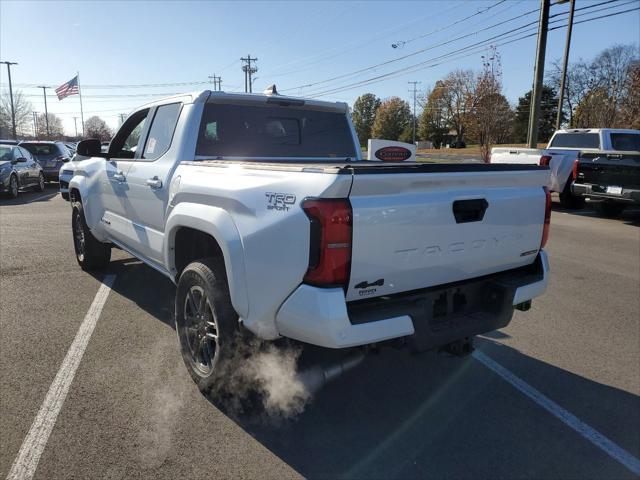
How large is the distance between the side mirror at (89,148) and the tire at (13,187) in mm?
11876

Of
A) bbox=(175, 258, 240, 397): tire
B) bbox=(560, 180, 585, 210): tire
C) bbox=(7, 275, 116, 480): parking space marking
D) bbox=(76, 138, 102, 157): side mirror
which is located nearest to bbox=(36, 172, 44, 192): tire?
bbox=(76, 138, 102, 157): side mirror

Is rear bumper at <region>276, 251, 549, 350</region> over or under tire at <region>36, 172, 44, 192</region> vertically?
over

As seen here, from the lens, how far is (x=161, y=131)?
4406 mm

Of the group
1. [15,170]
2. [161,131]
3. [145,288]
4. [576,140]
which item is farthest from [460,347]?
[15,170]

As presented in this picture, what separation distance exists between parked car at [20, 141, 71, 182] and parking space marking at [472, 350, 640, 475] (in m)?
19.6

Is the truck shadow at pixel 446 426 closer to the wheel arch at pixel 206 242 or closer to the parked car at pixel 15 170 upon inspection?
the wheel arch at pixel 206 242

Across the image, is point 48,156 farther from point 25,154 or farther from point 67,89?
point 67,89

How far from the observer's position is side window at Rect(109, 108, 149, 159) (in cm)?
502

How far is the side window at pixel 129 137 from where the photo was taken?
5.02 m

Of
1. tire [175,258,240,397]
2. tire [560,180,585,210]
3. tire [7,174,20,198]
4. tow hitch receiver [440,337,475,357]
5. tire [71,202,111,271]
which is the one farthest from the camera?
tire [7,174,20,198]

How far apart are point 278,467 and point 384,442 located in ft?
2.15

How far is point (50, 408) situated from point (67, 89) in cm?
4590

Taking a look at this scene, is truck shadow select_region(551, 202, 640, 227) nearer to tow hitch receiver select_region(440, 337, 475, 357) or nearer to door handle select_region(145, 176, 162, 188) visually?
tow hitch receiver select_region(440, 337, 475, 357)

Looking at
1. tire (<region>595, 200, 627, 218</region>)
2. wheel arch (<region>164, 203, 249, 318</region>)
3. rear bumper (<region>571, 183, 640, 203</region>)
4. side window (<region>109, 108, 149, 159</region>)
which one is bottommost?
tire (<region>595, 200, 627, 218</region>)
